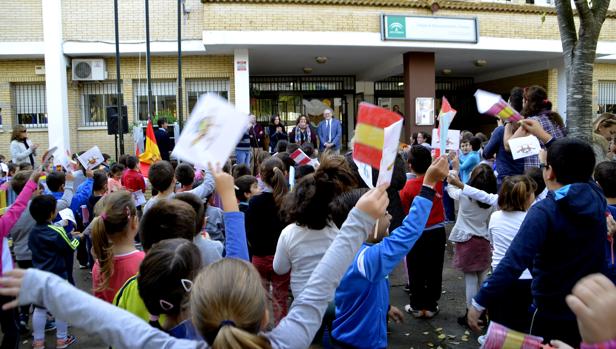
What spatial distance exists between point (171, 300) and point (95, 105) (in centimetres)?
1507

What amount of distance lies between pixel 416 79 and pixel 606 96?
881 cm

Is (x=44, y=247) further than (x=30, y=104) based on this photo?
No

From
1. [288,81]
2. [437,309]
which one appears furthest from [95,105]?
[437,309]

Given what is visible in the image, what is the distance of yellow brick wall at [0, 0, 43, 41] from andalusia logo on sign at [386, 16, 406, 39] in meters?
10.3

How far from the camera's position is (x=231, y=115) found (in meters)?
1.97

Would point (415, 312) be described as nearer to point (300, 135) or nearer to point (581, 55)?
point (581, 55)

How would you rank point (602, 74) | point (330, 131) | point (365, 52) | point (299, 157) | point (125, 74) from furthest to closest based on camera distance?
point (602, 74) → point (365, 52) → point (125, 74) → point (330, 131) → point (299, 157)

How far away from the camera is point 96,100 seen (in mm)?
A: 15586

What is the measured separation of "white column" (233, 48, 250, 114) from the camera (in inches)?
566

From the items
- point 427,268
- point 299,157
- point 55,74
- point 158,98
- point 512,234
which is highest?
point 55,74

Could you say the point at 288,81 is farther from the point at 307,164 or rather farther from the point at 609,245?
the point at 609,245

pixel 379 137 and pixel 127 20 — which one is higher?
pixel 127 20

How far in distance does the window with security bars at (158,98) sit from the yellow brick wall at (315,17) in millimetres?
3013

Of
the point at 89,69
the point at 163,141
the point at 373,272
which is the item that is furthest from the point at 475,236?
the point at 89,69
